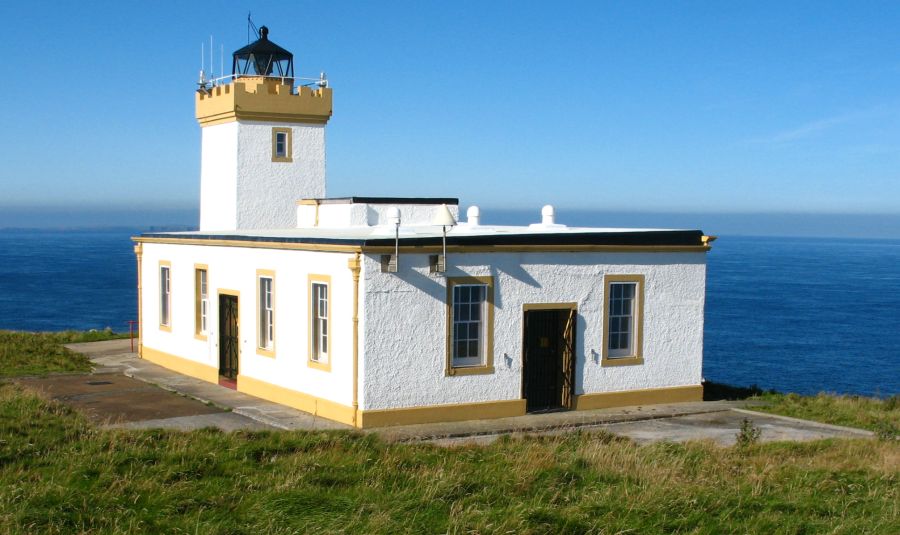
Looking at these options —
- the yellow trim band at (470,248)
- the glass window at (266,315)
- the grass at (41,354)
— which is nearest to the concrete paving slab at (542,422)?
the yellow trim band at (470,248)

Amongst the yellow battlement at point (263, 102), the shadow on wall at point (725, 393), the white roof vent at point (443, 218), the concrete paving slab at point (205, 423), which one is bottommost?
the shadow on wall at point (725, 393)

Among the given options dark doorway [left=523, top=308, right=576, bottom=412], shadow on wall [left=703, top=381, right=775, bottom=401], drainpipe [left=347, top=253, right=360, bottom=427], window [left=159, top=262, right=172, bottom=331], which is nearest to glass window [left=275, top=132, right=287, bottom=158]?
window [left=159, top=262, right=172, bottom=331]

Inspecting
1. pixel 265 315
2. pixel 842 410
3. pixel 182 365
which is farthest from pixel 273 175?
pixel 842 410

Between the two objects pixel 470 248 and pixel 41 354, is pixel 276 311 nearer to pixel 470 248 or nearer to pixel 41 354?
pixel 470 248

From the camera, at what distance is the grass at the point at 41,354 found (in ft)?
69.8

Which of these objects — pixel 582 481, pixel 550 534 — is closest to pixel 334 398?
pixel 582 481

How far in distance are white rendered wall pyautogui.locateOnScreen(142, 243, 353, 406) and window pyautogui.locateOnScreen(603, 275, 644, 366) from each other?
5.09 meters

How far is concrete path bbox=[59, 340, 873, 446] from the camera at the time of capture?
49.1 feet

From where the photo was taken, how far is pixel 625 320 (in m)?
17.8

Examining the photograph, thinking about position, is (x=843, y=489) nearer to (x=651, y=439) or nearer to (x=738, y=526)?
(x=738, y=526)

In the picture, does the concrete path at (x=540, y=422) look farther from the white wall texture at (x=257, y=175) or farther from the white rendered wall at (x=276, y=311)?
the white wall texture at (x=257, y=175)

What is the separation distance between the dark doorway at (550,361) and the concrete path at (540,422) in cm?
37

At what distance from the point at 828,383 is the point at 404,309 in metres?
27.4

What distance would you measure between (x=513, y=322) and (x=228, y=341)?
6.67 m
